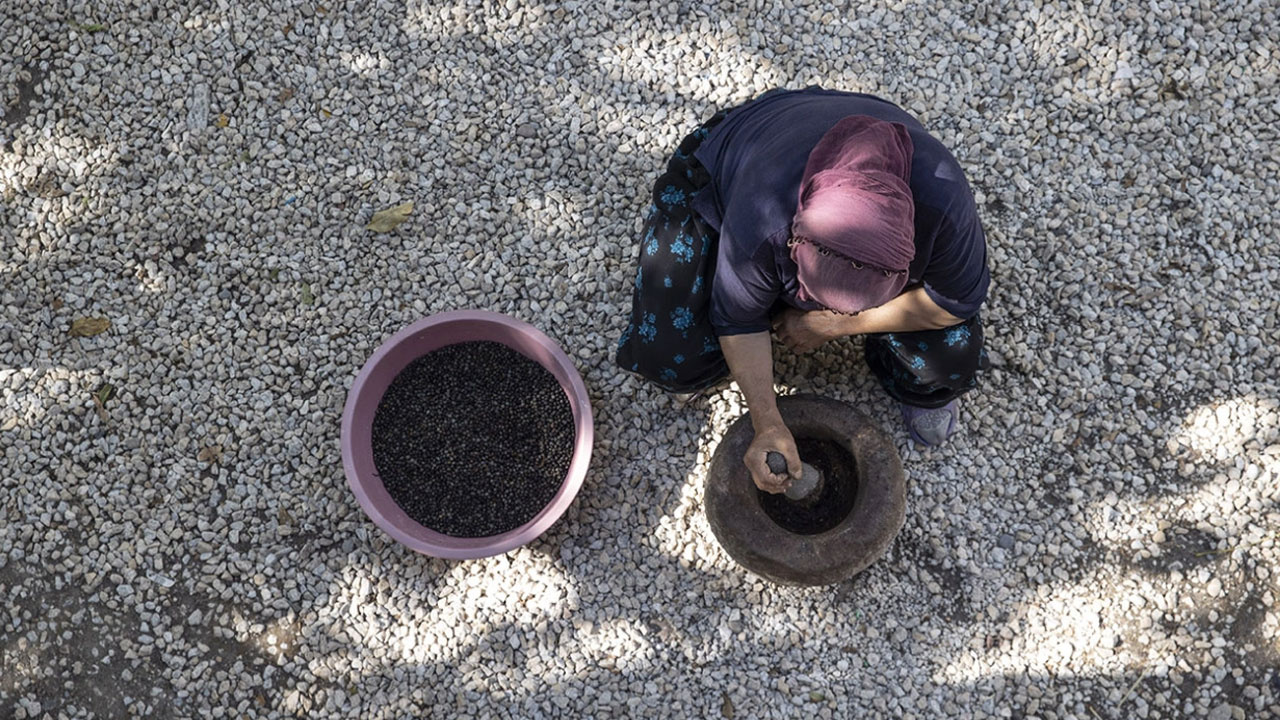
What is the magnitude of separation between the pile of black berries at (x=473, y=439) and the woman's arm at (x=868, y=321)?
75 cm

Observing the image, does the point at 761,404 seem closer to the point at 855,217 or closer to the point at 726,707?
the point at 855,217

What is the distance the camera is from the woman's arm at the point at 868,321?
7.77ft

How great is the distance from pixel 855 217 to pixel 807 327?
0.81 meters

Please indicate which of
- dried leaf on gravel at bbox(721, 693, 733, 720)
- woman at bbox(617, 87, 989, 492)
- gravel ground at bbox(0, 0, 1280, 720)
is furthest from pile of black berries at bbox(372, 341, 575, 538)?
dried leaf on gravel at bbox(721, 693, 733, 720)

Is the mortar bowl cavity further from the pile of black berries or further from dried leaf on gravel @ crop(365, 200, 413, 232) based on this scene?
dried leaf on gravel @ crop(365, 200, 413, 232)

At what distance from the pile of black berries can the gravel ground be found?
16 centimetres

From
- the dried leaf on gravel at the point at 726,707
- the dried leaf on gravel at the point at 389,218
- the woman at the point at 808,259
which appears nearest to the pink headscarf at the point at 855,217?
the woman at the point at 808,259

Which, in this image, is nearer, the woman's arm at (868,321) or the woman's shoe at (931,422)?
the woman's arm at (868,321)

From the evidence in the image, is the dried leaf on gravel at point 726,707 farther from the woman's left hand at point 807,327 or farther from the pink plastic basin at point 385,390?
the woman's left hand at point 807,327

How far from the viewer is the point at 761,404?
2484 millimetres

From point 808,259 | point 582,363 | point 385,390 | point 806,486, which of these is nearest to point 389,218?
point 385,390

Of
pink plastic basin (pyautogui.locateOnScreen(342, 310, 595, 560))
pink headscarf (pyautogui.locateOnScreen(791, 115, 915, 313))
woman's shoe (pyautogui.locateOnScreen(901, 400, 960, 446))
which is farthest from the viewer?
woman's shoe (pyautogui.locateOnScreen(901, 400, 960, 446))

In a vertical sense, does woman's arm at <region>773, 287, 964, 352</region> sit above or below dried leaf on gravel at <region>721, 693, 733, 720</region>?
above

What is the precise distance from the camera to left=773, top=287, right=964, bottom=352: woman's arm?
7.77 feet
